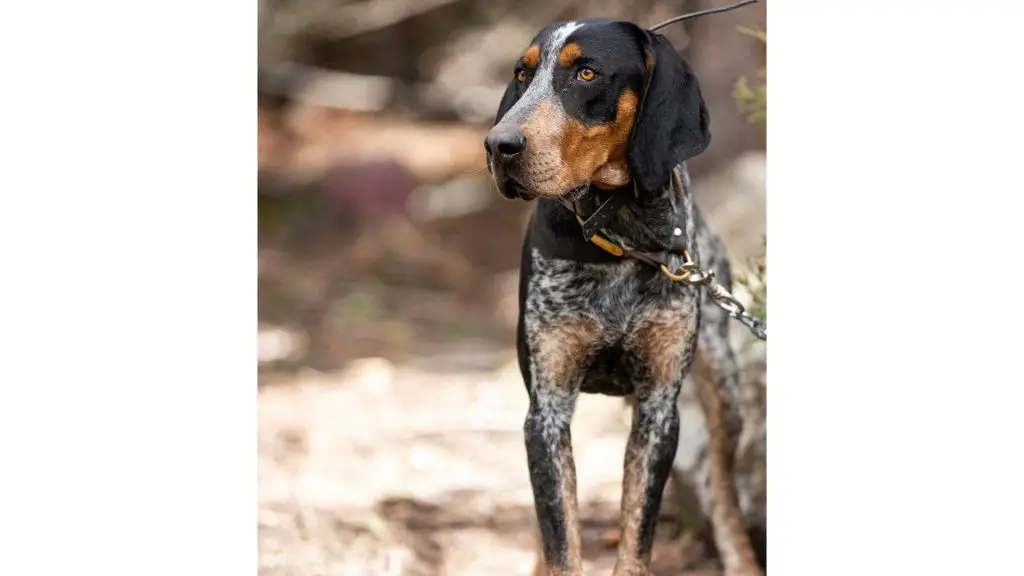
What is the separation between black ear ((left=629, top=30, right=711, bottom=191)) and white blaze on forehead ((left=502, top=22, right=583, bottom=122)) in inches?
8.1

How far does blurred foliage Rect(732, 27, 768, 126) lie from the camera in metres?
3.75

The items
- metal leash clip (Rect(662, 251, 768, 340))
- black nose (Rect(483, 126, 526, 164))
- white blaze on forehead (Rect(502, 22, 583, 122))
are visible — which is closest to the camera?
black nose (Rect(483, 126, 526, 164))

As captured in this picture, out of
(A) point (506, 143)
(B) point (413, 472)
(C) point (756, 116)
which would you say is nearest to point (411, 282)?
(B) point (413, 472)

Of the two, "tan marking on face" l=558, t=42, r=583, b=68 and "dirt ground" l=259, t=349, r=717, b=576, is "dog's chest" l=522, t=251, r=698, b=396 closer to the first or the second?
"tan marking on face" l=558, t=42, r=583, b=68

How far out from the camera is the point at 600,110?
297 cm

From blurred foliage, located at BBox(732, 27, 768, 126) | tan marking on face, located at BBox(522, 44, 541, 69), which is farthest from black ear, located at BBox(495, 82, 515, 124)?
blurred foliage, located at BBox(732, 27, 768, 126)

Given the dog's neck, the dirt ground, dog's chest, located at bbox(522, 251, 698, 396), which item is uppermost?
the dog's neck

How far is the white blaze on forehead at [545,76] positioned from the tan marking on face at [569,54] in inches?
0.6

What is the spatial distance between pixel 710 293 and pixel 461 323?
1.37 metres

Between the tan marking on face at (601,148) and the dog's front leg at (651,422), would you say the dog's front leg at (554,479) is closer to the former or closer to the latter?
the dog's front leg at (651,422)

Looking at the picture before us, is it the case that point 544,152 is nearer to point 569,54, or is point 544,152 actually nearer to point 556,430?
point 569,54

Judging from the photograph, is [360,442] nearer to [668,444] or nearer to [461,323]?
[461,323]
